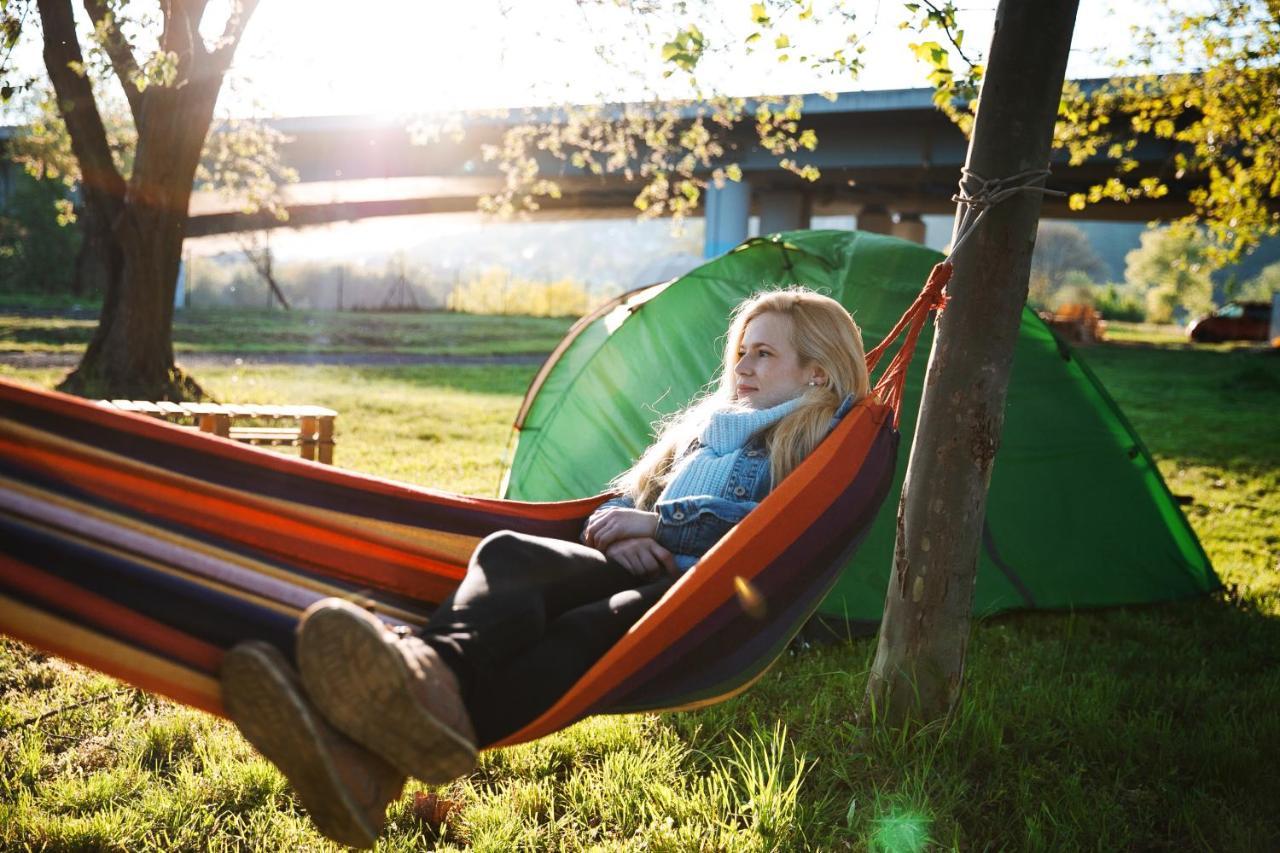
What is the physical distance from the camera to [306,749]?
1425 mm

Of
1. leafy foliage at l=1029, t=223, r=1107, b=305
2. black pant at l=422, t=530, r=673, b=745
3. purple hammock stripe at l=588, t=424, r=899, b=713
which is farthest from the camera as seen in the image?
leafy foliage at l=1029, t=223, r=1107, b=305

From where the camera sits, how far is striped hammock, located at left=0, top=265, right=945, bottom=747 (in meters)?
1.65

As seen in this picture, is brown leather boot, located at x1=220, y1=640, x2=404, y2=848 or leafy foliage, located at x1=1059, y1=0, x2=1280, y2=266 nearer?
brown leather boot, located at x1=220, y1=640, x2=404, y2=848

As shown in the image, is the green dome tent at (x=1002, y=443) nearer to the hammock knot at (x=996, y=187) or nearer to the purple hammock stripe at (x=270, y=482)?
the hammock knot at (x=996, y=187)

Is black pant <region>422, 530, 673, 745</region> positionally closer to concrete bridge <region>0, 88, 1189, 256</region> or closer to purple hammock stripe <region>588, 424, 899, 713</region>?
purple hammock stripe <region>588, 424, 899, 713</region>

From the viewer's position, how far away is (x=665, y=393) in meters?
3.72

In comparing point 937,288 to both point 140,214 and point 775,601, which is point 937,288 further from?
point 140,214

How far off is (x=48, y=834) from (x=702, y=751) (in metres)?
1.47

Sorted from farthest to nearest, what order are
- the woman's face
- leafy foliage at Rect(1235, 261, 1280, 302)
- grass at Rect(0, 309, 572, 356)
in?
leafy foliage at Rect(1235, 261, 1280, 302), grass at Rect(0, 309, 572, 356), the woman's face

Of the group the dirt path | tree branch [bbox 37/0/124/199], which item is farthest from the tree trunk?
the dirt path

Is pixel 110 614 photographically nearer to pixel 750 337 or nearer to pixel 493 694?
pixel 493 694

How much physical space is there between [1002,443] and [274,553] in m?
2.73

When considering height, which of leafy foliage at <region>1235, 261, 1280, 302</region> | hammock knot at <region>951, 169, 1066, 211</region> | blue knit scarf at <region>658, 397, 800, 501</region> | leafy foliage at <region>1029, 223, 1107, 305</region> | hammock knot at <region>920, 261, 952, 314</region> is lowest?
blue knit scarf at <region>658, 397, 800, 501</region>

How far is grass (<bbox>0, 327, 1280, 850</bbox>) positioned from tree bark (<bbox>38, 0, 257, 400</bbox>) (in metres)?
5.60
